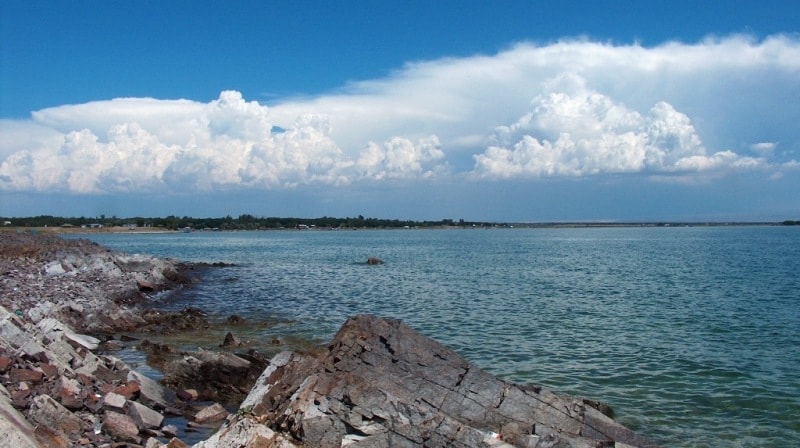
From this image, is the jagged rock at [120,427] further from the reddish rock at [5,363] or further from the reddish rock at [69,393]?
the reddish rock at [5,363]

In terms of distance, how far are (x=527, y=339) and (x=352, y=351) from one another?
14357mm

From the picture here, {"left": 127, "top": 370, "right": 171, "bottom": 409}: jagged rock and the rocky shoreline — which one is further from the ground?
the rocky shoreline

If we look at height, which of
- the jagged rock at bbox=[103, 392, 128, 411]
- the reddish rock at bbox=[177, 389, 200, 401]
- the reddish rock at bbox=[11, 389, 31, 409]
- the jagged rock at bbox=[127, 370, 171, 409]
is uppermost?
the reddish rock at bbox=[11, 389, 31, 409]

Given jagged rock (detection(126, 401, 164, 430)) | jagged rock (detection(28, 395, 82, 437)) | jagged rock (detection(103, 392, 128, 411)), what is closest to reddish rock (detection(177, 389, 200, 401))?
jagged rock (detection(126, 401, 164, 430))

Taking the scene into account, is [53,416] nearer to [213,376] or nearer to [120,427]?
[120,427]

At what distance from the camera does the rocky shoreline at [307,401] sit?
1137 cm

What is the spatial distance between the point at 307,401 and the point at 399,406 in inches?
67.3

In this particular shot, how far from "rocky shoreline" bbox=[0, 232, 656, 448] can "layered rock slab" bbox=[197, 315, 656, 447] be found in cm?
2

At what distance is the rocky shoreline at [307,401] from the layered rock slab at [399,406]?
0.02m

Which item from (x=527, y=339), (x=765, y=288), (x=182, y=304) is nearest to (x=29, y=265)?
(x=182, y=304)

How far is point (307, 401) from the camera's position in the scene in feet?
39.3

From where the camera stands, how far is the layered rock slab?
11336 millimetres

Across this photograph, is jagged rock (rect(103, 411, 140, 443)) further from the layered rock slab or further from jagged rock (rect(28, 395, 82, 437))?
the layered rock slab

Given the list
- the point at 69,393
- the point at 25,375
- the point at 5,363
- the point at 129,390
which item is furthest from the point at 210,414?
the point at 5,363
